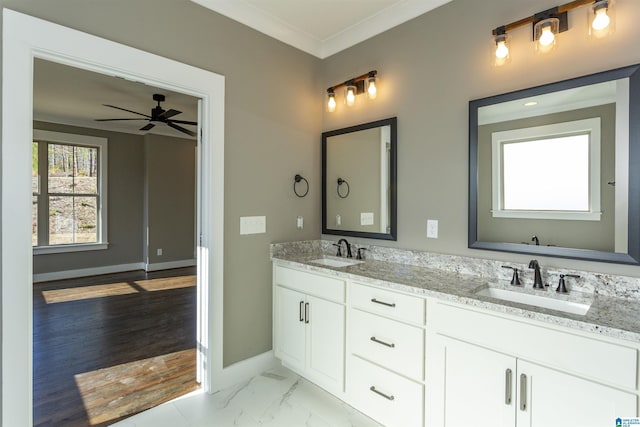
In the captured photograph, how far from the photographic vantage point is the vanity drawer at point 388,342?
1774 mm

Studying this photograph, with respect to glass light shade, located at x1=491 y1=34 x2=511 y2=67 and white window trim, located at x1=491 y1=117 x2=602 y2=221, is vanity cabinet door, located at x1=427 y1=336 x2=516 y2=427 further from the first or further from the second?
glass light shade, located at x1=491 y1=34 x2=511 y2=67

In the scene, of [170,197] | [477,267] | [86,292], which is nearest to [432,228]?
[477,267]

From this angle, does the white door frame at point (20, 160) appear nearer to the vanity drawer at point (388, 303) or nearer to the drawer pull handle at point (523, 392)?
the vanity drawer at point (388, 303)

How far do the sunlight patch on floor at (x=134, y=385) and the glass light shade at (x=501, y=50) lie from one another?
2.95 metres

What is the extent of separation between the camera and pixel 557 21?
1736 mm

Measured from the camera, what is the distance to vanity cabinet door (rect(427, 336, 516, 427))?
1466mm

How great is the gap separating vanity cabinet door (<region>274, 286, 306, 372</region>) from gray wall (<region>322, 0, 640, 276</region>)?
76cm

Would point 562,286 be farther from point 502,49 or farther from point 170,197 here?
point 170,197

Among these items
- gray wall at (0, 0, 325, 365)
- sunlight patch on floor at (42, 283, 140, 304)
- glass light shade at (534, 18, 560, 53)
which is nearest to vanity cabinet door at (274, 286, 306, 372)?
gray wall at (0, 0, 325, 365)

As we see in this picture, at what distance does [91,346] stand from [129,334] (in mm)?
346

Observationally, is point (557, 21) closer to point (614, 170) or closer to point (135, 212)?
point (614, 170)

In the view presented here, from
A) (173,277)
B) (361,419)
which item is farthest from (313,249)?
(173,277)

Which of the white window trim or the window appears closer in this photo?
the white window trim

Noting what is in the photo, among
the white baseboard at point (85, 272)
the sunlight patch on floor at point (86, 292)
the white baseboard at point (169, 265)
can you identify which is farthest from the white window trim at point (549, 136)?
the white baseboard at point (85, 272)
